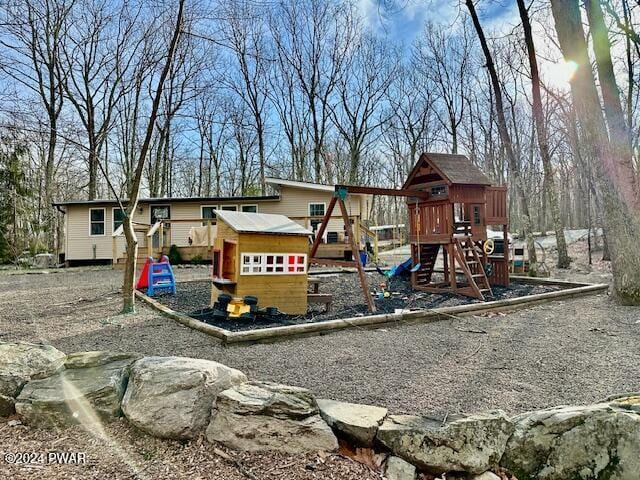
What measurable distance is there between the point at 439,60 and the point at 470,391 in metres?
29.7

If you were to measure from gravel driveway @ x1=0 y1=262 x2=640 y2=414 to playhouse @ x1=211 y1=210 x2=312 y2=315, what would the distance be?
114 cm

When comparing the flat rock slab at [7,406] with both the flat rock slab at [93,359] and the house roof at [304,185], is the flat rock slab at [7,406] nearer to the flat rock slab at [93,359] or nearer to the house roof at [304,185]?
the flat rock slab at [93,359]

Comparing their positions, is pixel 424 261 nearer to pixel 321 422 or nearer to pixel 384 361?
pixel 384 361

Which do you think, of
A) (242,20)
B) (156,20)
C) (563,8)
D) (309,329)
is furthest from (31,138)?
(563,8)

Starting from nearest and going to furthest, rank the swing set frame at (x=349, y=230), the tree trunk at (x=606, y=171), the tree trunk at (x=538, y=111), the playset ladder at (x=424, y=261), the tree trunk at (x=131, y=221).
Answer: the tree trunk at (x=131, y=221) → the swing set frame at (x=349, y=230) → the tree trunk at (x=606, y=171) → the playset ladder at (x=424, y=261) → the tree trunk at (x=538, y=111)

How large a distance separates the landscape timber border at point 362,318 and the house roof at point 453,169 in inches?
106

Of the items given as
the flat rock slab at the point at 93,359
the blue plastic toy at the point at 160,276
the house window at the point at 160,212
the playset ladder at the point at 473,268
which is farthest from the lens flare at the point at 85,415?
the house window at the point at 160,212

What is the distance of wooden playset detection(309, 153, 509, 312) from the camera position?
27.6 ft

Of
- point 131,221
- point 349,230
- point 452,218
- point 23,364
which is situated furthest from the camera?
point 452,218

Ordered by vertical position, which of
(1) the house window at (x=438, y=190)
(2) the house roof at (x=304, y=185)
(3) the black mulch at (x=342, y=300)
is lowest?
(3) the black mulch at (x=342, y=300)

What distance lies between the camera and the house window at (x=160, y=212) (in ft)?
60.0

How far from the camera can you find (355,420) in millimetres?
2416

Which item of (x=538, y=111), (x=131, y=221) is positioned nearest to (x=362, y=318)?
(x=131, y=221)

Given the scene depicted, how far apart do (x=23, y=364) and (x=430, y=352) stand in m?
3.77
